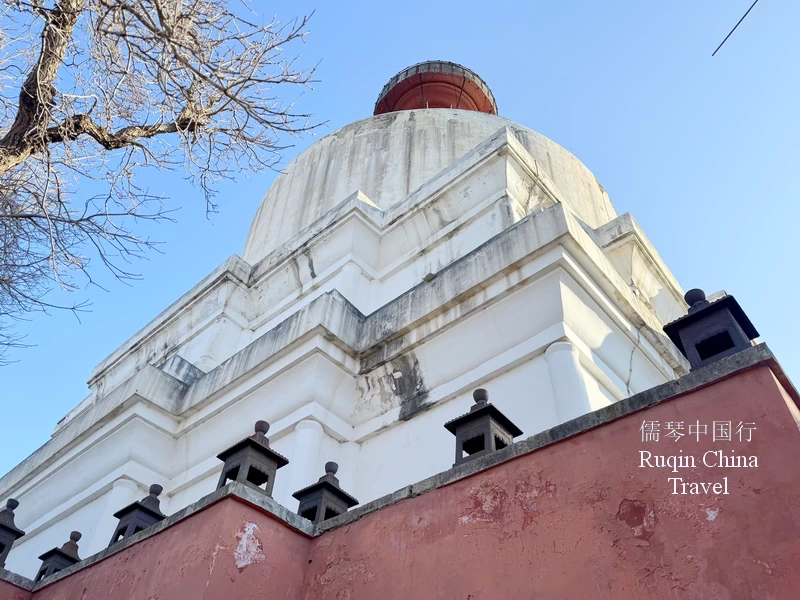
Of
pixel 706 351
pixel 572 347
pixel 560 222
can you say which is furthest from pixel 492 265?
pixel 706 351

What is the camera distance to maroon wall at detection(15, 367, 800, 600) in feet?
8.56

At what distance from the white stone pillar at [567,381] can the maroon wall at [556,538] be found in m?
1.78

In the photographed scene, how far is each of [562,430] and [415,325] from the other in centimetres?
335

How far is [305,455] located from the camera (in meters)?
6.15

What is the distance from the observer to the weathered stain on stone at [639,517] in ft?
9.31

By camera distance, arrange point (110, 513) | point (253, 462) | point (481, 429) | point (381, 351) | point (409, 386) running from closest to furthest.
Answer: point (481, 429) → point (253, 462) → point (409, 386) → point (381, 351) → point (110, 513)

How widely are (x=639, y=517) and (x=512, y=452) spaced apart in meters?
0.76

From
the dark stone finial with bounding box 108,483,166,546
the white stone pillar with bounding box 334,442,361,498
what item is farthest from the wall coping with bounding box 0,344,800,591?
the white stone pillar with bounding box 334,442,361,498

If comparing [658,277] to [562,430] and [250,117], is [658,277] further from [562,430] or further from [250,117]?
[562,430]

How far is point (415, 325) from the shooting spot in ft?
21.8

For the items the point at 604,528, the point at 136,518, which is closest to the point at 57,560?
the point at 136,518

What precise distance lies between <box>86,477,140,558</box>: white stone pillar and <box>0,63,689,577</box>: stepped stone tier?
0.06 feet

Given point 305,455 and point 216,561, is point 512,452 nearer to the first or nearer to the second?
point 216,561

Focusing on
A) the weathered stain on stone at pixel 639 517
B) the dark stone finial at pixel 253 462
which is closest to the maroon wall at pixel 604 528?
the weathered stain on stone at pixel 639 517
